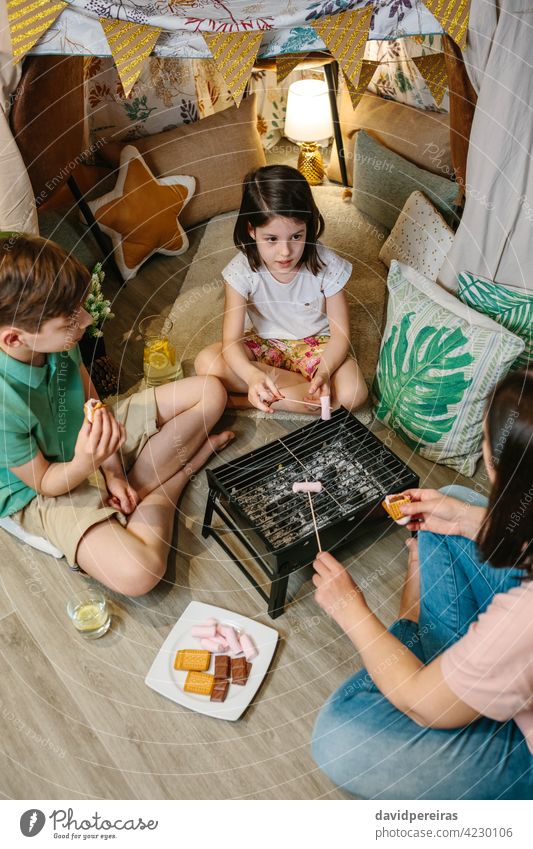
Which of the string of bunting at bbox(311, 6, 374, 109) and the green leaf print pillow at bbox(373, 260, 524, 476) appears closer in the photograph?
the string of bunting at bbox(311, 6, 374, 109)

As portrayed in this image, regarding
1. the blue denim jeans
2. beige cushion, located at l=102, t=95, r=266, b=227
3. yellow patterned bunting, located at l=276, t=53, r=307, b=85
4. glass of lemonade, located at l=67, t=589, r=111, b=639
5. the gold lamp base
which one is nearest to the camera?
the blue denim jeans

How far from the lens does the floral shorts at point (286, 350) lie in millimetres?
2295

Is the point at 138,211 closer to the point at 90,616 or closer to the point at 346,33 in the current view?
the point at 346,33

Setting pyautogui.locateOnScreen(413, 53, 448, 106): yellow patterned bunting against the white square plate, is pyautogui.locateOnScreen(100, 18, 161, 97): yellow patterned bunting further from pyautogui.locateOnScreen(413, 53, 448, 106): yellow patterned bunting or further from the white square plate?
the white square plate

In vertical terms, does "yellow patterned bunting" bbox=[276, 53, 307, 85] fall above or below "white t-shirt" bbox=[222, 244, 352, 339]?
above

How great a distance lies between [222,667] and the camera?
169 centimetres

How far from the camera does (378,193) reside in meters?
2.80

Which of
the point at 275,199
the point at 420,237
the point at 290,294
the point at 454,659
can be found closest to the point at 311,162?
the point at 420,237

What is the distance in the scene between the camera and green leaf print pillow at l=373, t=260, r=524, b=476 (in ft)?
6.33

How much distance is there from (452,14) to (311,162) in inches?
51.6

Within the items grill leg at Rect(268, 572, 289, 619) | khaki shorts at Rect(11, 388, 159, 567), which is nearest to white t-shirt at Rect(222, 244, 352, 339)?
khaki shorts at Rect(11, 388, 159, 567)

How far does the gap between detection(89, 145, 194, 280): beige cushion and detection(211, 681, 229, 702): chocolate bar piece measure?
1.63 meters
